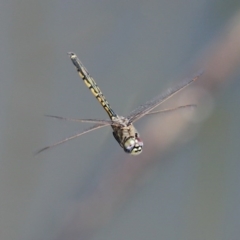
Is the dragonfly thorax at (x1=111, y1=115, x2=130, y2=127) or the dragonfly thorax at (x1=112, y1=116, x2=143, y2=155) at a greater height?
the dragonfly thorax at (x1=111, y1=115, x2=130, y2=127)

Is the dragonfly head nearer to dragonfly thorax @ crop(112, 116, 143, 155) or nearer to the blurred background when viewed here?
dragonfly thorax @ crop(112, 116, 143, 155)

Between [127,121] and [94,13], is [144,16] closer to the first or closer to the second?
[94,13]

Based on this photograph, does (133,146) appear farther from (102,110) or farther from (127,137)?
(102,110)

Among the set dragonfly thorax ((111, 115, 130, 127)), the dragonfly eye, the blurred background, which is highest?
the blurred background

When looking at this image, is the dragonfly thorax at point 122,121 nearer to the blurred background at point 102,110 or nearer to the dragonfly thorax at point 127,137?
the dragonfly thorax at point 127,137

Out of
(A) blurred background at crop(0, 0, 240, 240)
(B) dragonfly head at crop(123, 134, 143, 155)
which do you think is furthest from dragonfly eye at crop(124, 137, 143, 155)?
(A) blurred background at crop(0, 0, 240, 240)

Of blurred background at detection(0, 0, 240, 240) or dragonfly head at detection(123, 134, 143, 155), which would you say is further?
blurred background at detection(0, 0, 240, 240)
